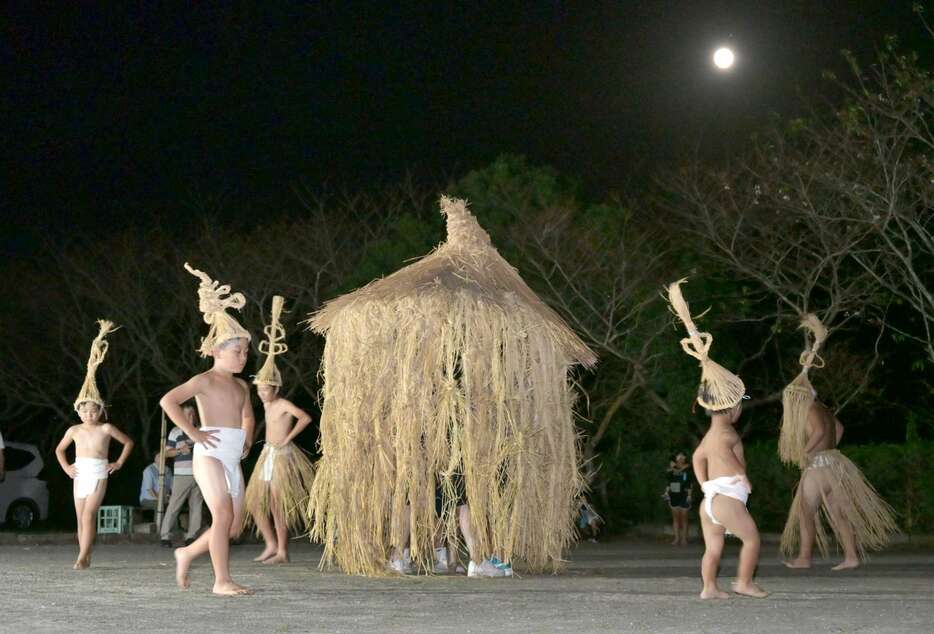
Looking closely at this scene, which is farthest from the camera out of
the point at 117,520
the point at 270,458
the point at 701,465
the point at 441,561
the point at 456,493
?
the point at 117,520

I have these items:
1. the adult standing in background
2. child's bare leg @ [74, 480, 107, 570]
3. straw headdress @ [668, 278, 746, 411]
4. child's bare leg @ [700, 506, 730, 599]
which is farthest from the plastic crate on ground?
child's bare leg @ [700, 506, 730, 599]

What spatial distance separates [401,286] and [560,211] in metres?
13.7

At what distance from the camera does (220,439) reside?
996 centimetres

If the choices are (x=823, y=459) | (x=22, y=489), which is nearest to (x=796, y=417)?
(x=823, y=459)

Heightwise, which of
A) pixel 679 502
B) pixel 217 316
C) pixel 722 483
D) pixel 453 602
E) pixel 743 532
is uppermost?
pixel 217 316

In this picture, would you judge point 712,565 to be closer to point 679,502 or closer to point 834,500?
point 834,500

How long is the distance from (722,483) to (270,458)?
6260mm

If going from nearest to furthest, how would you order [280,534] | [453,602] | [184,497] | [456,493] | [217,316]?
[453,602] → [217,316] → [456,493] → [280,534] → [184,497]

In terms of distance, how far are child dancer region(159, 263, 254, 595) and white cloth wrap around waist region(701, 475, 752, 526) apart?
330 cm

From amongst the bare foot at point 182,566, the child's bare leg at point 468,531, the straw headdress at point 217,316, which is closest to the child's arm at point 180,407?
the straw headdress at point 217,316

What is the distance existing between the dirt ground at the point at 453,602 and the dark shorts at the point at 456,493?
645 millimetres

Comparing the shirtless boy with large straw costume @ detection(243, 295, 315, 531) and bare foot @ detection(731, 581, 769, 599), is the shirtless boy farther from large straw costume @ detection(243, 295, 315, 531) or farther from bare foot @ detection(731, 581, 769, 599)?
large straw costume @ detection(243, 295, 315, 531)

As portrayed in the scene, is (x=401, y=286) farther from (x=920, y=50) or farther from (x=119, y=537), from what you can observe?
(x=920, y=50)

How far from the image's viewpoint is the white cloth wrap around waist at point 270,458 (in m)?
14.7
